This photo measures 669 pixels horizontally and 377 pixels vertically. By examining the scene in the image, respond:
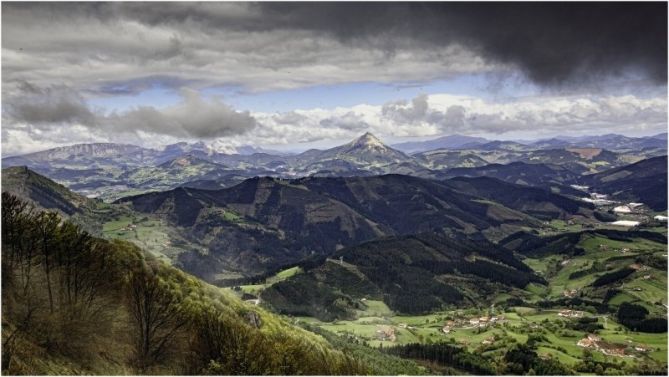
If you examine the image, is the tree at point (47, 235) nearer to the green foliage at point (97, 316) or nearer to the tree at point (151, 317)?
the green foliage at point (97, 316)

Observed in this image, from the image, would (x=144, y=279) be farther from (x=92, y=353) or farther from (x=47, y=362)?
(x=47, y=362)

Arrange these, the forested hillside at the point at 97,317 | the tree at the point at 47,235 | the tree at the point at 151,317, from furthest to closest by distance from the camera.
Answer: the tree at the point at 151,317 → the tree at the point at 47,235 → the forested hillside at the point at 97,317

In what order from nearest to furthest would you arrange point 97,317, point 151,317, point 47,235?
1. point 97,317
2. point 47,235
3. point 151,317

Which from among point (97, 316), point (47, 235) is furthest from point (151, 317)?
point (47, 235)

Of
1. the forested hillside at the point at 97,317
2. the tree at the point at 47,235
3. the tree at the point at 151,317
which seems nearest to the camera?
the forested hillside at the point at 97,317

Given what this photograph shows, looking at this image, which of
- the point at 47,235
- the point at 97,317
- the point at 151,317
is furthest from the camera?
the point at 151,317

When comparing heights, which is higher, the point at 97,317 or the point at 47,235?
the point at 47,235

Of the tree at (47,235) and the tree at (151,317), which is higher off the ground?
the tree at (47,235)

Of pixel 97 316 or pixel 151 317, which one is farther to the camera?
pixel 151 317

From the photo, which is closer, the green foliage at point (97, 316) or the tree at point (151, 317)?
the green foliage at point (97, 316)

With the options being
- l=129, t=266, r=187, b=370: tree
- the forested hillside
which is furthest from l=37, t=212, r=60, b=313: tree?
l=129, t=266, r=187, b=370: tree

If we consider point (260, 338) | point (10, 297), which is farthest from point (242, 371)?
point (10, 297)

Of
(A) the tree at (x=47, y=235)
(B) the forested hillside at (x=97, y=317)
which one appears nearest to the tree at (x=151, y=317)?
(B) the forested hillside at (x=97, y=317)

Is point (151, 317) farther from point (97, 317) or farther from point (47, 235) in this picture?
point (47, 235)
